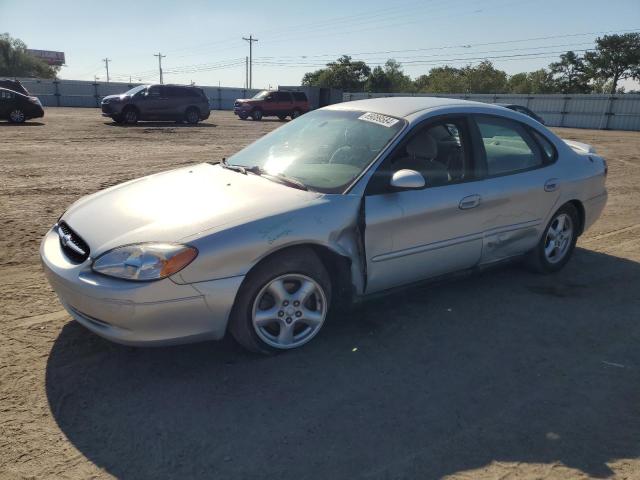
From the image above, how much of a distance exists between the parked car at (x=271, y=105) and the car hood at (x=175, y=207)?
27.8 m

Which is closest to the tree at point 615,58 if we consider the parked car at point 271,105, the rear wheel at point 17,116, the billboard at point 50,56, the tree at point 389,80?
the tree at point 389,80

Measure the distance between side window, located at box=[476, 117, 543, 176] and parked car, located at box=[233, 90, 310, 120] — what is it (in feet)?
88.5

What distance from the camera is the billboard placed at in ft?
332

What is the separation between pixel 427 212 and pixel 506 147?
4.11ft

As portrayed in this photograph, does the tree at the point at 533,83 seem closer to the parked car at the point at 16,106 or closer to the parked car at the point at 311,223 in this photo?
the parked car at the point at 16,106

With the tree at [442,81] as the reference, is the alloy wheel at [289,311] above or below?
below

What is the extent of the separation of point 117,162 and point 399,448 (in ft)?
33.2

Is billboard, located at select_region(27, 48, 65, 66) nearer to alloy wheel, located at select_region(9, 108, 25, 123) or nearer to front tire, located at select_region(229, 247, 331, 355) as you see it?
alloy wheel, located at select_region(9, 108, 25, 123)

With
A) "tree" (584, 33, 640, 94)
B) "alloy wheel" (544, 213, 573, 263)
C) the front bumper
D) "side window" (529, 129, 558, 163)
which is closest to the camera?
the front bumper

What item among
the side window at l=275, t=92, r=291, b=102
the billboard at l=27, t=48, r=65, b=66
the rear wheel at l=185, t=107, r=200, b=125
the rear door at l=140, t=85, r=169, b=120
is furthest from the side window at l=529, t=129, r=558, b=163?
the billboard at l=27, t=48, r=65, b=66

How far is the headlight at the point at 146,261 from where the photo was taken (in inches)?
106

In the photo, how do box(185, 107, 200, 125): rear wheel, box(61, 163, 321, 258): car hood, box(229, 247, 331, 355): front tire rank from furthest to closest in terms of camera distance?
box(185, 107, 200, 125): rear wheel < box(229, 247, 331, 355): front tire < box(61, 163, 321, 258): car hood

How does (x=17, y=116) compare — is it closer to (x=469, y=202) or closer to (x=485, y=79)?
(x=469, y=202)

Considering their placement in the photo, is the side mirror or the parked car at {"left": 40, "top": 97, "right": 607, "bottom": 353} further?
the side mirror
